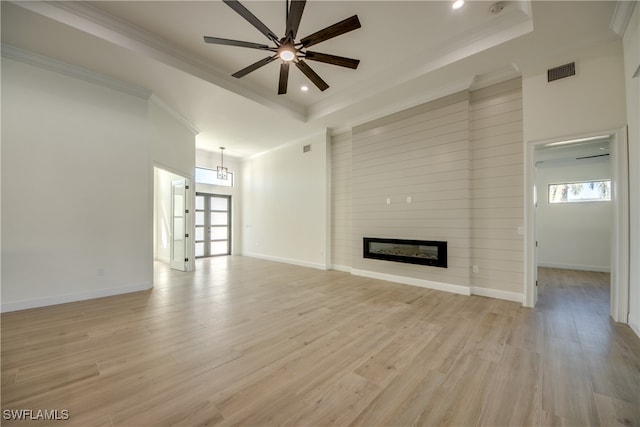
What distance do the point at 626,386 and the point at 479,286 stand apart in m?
2.27

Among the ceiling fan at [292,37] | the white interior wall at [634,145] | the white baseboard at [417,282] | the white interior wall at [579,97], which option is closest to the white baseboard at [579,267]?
the white interior wall at [634,145]

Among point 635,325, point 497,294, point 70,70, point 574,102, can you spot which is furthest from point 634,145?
point 70,70

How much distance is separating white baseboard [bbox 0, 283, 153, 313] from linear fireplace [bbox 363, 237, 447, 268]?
4372 millimetres

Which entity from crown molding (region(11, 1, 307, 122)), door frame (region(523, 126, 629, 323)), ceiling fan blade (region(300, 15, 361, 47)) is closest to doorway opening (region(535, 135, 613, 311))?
door frame (region(523, 126, 629, 323))

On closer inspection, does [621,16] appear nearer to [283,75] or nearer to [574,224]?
[283,75]

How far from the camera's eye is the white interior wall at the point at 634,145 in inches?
101

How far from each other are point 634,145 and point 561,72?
1.33 m

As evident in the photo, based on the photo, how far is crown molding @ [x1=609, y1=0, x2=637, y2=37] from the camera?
98.7 inches

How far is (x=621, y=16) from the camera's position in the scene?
8.68 feet

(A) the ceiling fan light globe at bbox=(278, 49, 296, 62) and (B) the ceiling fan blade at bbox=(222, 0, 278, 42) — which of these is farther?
(A) the ceiling fan light globe at bbox=(278, 49, 296, 62)

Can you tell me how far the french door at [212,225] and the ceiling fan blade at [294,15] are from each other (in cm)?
703

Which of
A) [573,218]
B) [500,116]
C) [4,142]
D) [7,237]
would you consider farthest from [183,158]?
[573,218]

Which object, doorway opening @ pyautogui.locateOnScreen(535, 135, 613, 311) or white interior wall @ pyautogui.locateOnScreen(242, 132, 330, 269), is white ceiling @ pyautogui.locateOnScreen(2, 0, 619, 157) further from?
doorway opening @ pyautogui.locateOnScreen(535, 135, 613, 311)

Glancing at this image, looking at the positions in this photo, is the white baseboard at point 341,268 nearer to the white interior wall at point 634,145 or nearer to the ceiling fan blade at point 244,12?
the white interior wall at point 634,145
